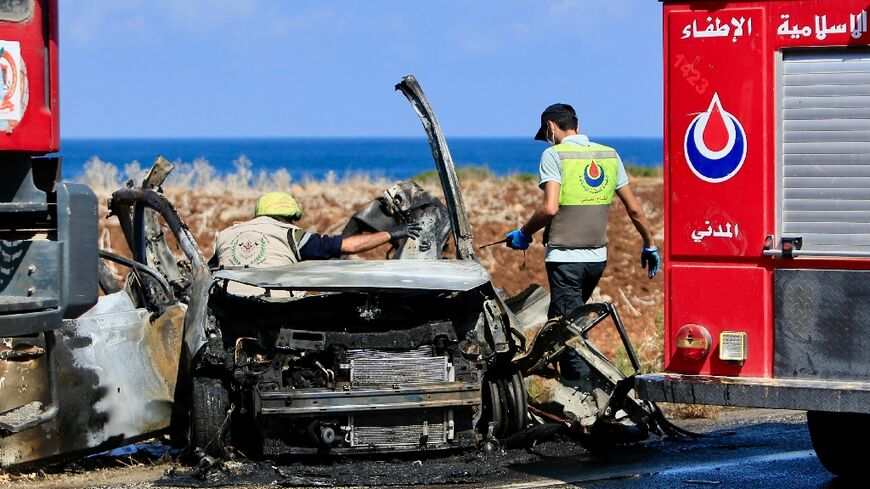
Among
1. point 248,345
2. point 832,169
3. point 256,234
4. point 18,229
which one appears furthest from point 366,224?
point 832,169

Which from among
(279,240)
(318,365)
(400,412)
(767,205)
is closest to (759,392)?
(767,205)

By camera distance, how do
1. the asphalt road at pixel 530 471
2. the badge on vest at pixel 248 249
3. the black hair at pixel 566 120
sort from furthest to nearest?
the black hair at pixel 566 120 → the badge on vest at pixel 248 249 → the asphalt road at pixel 530 471

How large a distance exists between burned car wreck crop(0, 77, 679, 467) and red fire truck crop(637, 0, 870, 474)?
Answer: 1630mm

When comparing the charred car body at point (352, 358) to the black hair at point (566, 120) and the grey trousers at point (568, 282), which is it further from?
the black hair at point (566, 120)

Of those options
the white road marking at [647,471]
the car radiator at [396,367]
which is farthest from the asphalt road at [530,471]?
the car radiator at [396,367]

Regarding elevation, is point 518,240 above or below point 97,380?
above

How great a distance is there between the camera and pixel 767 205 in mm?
7578

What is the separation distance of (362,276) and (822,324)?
2755 mm

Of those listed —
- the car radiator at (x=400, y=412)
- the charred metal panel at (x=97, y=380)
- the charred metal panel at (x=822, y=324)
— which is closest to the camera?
the charred metal panel at (x=822, y=324)

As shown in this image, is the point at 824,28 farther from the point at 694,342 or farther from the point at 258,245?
the point at 258,245

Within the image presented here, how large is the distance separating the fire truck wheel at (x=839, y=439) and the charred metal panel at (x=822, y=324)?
1546 mm

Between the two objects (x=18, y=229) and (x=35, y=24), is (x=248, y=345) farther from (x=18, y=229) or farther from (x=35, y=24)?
(x=35, y=24)

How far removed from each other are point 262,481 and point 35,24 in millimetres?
2914

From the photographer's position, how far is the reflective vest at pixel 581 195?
10.3m
